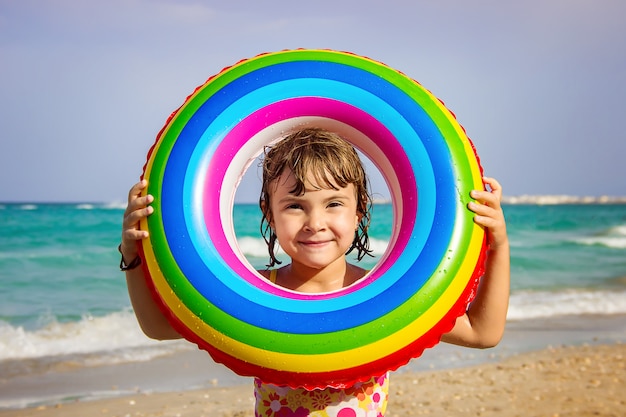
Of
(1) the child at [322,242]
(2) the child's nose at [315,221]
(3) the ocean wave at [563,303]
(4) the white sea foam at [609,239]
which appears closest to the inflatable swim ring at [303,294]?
(1) the child at [322,242]

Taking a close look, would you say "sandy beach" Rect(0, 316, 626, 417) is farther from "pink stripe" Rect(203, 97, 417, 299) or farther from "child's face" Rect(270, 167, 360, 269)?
"pink stripe" Rect(203, 97, 417, 299)

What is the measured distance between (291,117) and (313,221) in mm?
382

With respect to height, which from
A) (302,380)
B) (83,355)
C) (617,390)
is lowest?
(83,355)

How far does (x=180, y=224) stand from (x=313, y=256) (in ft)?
1.51

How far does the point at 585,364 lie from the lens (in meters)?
5.98

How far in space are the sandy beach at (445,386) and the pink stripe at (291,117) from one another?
287 cm

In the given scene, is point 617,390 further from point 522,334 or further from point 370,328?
point 370,328

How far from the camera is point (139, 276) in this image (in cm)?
232

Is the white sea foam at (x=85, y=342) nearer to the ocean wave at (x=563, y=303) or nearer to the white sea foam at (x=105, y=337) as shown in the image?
the white sea foam at (x=105, y=337)

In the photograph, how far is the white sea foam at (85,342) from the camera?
6500mm

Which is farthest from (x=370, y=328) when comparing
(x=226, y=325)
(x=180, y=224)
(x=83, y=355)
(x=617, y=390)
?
(x=83, y=355)

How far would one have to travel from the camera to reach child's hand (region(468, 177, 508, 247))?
2.18 m

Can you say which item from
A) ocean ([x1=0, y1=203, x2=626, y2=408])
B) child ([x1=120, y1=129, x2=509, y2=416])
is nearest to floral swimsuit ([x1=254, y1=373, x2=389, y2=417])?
child ([x1=120, y1=129, x2=509, y2=416])

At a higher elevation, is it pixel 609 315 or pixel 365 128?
pixel 365 128
